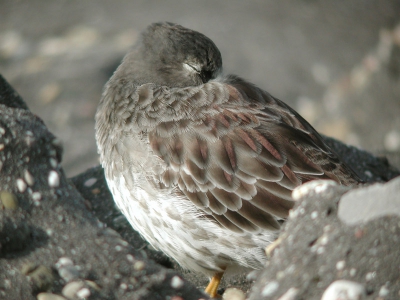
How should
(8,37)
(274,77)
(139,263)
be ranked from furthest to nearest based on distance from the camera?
(8,37)
(274,77)
(139,263)

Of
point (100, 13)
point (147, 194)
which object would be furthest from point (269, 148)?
point (100, 13)

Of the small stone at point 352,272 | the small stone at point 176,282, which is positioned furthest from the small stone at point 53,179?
the small stone at point 352,272

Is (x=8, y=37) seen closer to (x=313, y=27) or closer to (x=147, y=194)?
(x=313, y=27)

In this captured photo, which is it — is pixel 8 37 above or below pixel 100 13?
below

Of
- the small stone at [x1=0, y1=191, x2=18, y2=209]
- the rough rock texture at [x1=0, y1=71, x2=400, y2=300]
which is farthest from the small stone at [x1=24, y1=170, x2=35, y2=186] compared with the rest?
the small stone at [x1=0, y1=191, x2=18, y2=209]

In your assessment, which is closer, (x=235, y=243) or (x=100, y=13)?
(x=235, y=243)

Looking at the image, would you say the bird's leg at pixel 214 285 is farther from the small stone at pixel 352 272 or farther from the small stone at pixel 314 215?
the small stone at pixel 352 272

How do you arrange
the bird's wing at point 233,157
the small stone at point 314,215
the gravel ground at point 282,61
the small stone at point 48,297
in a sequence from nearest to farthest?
the small stone at point 314,215 → the small stone at point 48,297 → the bird's wing at point 233,157 → the gravel ground at point 282,61

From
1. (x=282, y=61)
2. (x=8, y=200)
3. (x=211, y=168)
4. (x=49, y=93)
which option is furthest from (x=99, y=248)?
(x=282, y=61)
